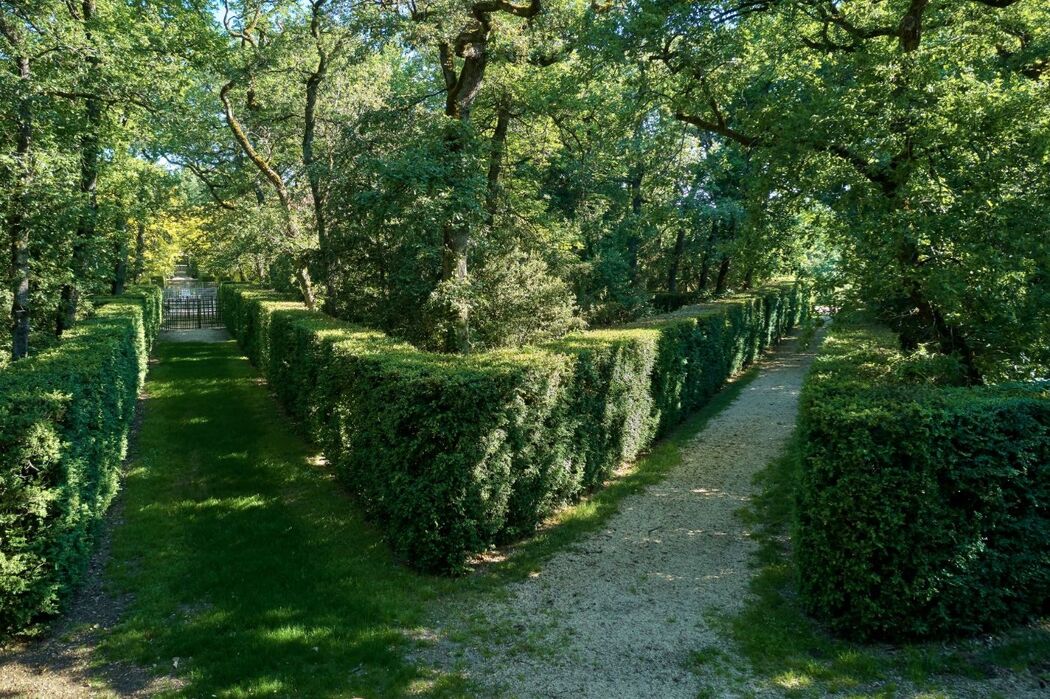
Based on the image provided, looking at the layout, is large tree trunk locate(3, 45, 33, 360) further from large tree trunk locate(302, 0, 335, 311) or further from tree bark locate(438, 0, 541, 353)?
tree bark locate(438, 0, 541, 353)

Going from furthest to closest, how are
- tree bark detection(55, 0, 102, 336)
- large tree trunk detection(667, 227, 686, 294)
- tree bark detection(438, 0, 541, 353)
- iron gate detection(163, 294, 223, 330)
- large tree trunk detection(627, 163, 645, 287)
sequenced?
iron gate detection(163, 294, 223, 330) → large tree trunk detection(667, 227, 686, 294) → large tree trunk detection(627, 163, 645, 287) → tree bark detection(438, 0, 541, 353) → tree bark detection(55, 0, 102, 336)

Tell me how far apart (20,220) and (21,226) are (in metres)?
0.09

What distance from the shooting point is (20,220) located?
8.99 metres

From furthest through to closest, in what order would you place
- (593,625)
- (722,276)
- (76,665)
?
(722,276)
(593,625)
(76,665)

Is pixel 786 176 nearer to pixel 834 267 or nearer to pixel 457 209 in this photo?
pixel 834 267

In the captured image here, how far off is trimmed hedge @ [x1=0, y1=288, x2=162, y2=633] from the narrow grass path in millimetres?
620

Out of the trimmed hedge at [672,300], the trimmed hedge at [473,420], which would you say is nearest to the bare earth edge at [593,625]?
the trimmed hedge at [473,420]

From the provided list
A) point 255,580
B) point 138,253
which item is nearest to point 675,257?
point 255,580

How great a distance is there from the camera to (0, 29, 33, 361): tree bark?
865 cm

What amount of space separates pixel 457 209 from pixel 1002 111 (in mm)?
7168

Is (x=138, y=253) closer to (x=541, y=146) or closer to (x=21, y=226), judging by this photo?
(x=21, y=226)

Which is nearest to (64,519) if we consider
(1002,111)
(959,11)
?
(1002,111)

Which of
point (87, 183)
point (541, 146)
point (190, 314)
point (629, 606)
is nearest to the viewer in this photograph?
point (629, 606)

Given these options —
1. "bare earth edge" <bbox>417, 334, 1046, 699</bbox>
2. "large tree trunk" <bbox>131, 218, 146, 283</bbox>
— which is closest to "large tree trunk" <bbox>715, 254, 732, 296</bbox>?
"bare earth edge" <bbox>417, 334, 1046, 699</bbox>
